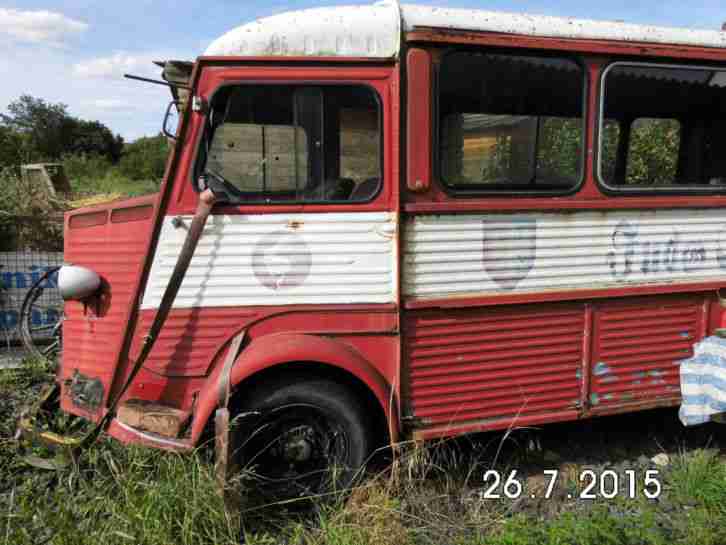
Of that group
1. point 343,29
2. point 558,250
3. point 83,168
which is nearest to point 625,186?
point 558,250

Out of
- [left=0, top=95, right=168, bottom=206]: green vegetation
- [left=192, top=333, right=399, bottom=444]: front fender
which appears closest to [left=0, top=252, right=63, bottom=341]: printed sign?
[left=192, top=333, right=399, bottom=444]: front fender

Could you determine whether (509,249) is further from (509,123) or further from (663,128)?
(663,128)

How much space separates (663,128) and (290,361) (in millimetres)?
2879

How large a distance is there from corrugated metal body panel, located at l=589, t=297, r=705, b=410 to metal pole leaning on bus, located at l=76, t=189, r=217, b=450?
7.17ft

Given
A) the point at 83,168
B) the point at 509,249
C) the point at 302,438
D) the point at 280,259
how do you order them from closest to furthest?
the point at 280,259
the point at 302,438
the point at 509,249
the point at 83,168

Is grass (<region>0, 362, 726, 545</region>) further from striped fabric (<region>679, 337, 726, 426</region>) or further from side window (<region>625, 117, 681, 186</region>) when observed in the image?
side window (<region>625, 117, 681, 186</region>)

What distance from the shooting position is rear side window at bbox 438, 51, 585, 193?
2977 mm

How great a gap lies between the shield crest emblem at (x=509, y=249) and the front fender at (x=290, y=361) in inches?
32.7

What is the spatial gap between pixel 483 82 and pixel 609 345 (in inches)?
64.2

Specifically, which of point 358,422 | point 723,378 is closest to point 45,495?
point 358,422

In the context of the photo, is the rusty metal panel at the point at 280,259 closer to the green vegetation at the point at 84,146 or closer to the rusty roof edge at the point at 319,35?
the rusty roof edge at the point at 319,35

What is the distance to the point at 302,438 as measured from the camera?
2928 mm

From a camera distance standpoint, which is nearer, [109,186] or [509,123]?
[509,123]

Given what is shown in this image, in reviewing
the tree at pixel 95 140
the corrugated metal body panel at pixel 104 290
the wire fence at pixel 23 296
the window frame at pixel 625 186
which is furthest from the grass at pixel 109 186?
the tree at pixel 95 140
